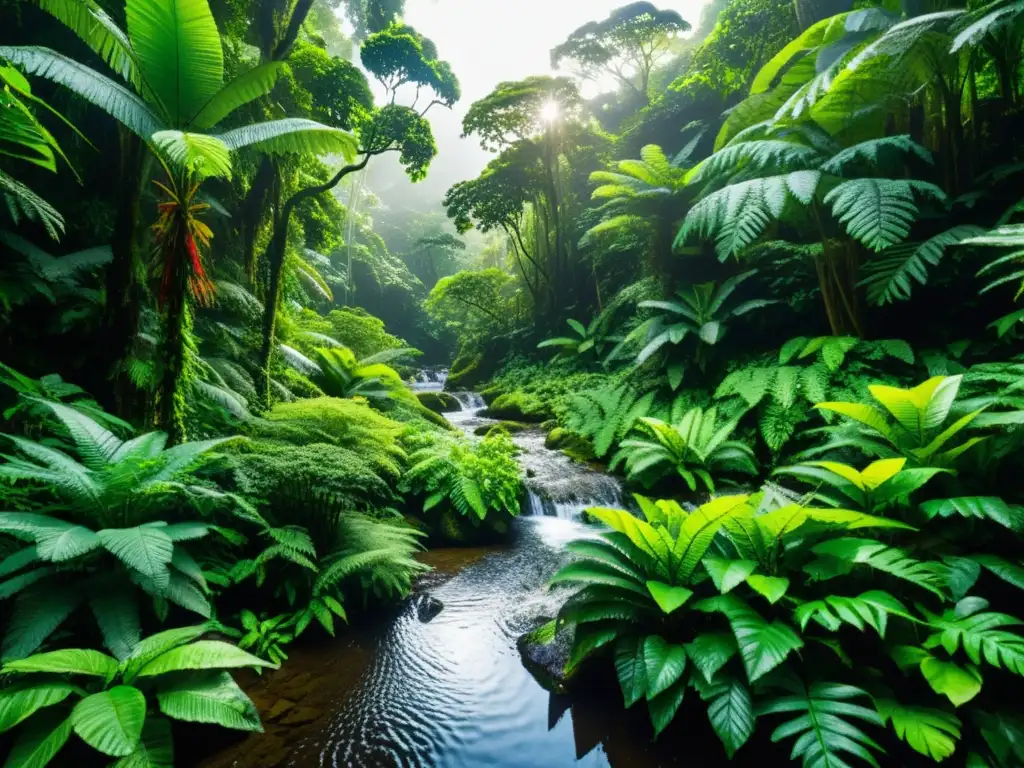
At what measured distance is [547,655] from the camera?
8.39ft

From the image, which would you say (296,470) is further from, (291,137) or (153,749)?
(291,137)

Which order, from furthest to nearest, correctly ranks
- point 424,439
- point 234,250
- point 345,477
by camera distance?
point 234,250, point 424,439, point 345,477

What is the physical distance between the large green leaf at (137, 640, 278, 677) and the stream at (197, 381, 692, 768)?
44cm

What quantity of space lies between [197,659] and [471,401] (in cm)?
1053

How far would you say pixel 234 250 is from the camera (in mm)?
6633

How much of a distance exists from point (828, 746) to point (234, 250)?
308 inches

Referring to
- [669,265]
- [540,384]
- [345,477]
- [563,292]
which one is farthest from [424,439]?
[563,292]

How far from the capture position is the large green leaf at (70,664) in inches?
59.9

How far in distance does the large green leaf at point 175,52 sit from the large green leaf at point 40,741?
341 cm

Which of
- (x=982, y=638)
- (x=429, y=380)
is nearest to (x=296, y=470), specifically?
(x=982, y=638)

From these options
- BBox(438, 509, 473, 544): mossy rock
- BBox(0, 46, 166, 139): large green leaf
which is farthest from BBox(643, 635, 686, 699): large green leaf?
BBox(0, 46, 166, 139): large green leaf

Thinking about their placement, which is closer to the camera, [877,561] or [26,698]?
[26,698]

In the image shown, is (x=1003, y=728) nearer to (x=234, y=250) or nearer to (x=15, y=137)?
(x=15, y=137)

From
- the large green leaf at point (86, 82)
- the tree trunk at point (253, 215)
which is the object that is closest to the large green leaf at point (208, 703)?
the large green leaf at point (86, 82)
